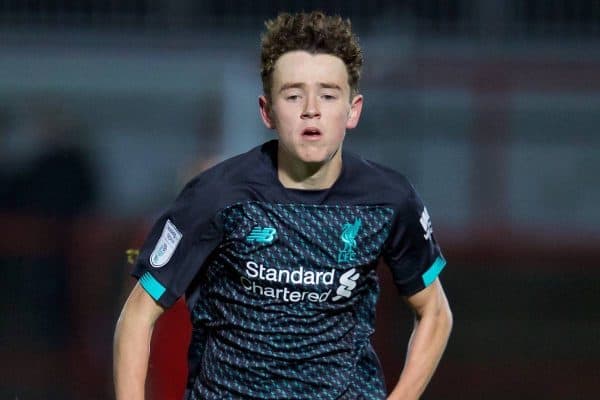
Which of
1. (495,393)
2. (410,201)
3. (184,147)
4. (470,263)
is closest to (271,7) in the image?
(184,147)

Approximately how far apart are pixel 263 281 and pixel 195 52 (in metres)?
5.54

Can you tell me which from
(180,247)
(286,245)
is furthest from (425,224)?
(180,247)

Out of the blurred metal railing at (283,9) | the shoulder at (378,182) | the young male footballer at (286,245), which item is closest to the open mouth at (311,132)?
the young male footballer at (286,245)

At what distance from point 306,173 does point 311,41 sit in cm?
35

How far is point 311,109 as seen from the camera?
12.6 feet

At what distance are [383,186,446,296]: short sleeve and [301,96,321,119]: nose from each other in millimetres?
379

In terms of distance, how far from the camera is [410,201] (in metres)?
4.03

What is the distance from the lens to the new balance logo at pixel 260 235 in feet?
12.8

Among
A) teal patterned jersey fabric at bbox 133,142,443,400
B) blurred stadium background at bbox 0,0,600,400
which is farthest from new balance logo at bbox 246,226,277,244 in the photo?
blurred stadium background at bbox 0,0,600,400

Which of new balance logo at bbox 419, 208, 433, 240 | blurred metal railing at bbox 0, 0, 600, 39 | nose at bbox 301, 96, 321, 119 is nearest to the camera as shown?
nose at bbox 301, 96, 321, 119

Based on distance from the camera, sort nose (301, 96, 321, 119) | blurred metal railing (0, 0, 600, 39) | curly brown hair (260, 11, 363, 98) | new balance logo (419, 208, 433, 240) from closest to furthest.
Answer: nose (301, 96, 321, 119), curly brown hair (260, 11, 363, 98), new balance logo (419, 208, 433, 240), blurred metal railing (0, 0, 600, 39)

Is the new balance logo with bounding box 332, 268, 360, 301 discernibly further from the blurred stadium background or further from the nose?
the blurred stadium background

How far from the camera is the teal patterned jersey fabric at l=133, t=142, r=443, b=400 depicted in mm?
3904

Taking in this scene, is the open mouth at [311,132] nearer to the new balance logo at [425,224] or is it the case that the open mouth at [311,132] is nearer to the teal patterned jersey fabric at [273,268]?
the teal patterned jersey fabric at [273,268]
